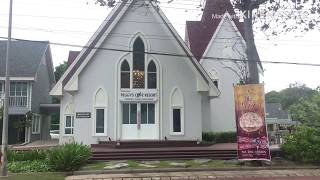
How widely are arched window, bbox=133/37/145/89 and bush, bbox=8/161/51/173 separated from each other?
8979mm

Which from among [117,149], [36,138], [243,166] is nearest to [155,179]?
[243,166]

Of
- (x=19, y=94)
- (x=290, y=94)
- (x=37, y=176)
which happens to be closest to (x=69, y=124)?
(x=19, y=94)

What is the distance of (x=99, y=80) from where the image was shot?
27734 millimetres

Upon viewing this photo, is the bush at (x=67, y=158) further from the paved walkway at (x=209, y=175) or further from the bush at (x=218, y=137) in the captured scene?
the bush at (x=218, y=137)

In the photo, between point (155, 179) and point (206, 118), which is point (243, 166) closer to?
point (155, 179)

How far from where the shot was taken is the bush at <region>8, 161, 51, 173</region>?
763 inches

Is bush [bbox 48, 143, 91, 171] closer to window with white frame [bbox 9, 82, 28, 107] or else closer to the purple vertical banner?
the purple vertical banner

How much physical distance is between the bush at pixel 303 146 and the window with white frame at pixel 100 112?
405 inches

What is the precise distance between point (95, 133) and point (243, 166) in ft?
32.3

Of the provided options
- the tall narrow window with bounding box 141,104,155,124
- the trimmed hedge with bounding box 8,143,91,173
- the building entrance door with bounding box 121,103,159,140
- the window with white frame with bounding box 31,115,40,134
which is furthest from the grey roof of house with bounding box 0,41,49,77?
the trimmed hedge with bounding box 8,143,91,173

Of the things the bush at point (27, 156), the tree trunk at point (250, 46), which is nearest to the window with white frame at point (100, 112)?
the bush at point (27, 156)

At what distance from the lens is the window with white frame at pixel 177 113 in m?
27.9

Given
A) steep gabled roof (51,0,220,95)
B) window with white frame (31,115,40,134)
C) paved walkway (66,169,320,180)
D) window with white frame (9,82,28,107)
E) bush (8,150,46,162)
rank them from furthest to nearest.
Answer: window with white frame (31,115,40,134) → window with white frame (9,82,28,107) → steep gabled roof (51,0,220,95) → bush (8,150,46,162) → paved walkway (66,169,320,180)

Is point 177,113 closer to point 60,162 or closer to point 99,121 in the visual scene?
point 99,121
